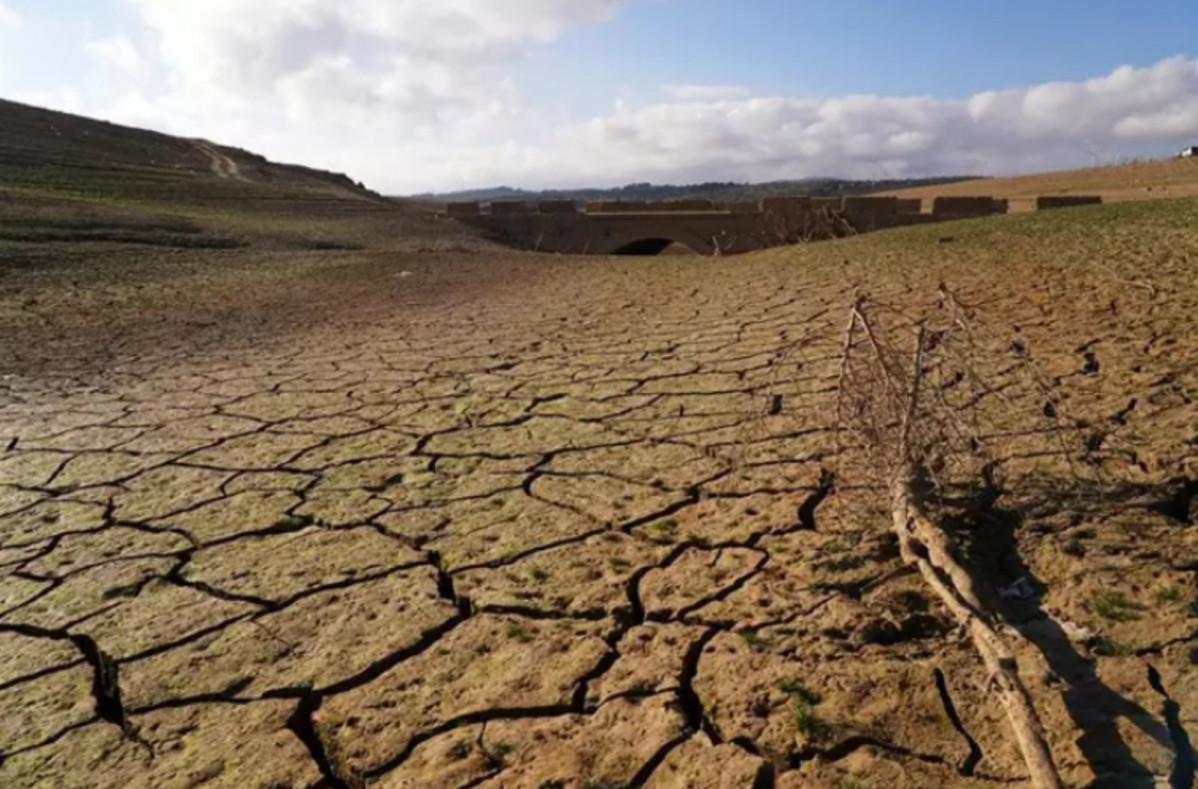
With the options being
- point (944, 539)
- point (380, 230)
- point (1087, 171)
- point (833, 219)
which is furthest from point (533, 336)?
point (1087, 171)

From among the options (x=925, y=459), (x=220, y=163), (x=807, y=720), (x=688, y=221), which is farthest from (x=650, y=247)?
(x=220, y=163)

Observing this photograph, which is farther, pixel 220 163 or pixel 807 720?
pixel 220 163

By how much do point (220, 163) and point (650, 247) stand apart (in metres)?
19.0

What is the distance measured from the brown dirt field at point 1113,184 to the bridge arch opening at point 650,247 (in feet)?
15.0

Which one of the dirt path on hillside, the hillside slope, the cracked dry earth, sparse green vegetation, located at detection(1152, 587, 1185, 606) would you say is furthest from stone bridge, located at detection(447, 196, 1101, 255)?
the dirt path on hillside

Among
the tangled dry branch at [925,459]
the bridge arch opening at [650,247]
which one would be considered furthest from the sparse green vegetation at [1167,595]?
the bridge arch opening at [650,247]

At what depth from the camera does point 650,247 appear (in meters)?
16.2

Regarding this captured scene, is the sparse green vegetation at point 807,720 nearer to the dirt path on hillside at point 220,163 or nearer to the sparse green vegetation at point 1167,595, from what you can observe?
the sparse green vegetation at point 1167,595

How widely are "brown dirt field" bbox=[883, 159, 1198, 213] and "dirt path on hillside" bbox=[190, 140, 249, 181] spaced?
1874 cm

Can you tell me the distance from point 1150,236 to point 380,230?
441 inches

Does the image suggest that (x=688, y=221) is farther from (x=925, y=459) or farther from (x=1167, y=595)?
(x=1167, y=595)

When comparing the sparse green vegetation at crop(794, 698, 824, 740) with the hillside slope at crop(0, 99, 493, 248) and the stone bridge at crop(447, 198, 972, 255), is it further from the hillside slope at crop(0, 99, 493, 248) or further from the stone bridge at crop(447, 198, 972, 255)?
the hillside slope at crop(0, 99, 493, 248)

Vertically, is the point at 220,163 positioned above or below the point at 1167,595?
above

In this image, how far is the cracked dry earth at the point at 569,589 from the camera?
1.49 meters
